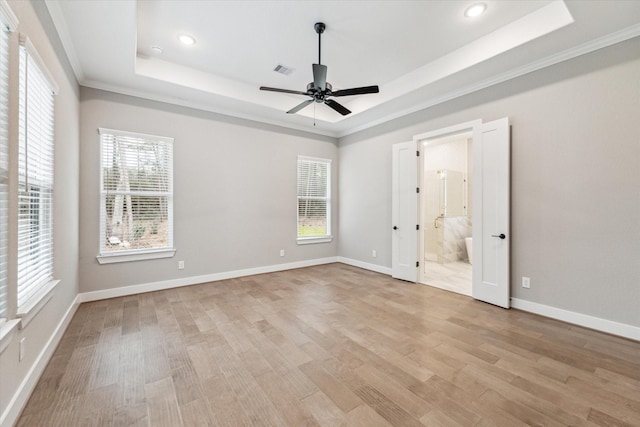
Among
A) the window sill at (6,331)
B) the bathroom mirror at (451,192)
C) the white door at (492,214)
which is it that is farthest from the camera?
the bathroom mirror at (451,192)

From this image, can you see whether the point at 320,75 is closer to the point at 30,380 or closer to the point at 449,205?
the point at 30,380

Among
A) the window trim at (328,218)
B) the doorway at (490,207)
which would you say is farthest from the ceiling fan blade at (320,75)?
the window trim at (328,218)

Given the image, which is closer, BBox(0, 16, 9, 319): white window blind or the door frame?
BBox(0, 16, 9, 319): white window blind

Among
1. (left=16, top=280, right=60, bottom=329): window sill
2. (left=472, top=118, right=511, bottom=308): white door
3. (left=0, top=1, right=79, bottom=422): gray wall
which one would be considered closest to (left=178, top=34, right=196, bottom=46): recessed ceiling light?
(left=0, top=1, right=79, bottom=422): gray wall

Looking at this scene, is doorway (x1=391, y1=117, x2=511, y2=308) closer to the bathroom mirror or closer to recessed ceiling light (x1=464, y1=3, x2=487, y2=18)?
recessed ceiling light (x1=464, y1=3, x2=487, y2=18)

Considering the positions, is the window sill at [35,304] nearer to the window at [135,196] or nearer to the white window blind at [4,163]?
the white window blind at [4,163]

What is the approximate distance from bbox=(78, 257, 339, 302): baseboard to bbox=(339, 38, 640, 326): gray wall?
12.4ft

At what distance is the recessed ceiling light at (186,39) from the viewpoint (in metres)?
3.19

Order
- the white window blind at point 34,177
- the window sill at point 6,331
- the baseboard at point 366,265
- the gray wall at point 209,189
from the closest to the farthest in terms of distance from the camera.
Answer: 1. the window sill at point 6,331
2. the white window blind at point 34,177
3. the gray wall at point 209,189
4. the baseboard at point 366,265

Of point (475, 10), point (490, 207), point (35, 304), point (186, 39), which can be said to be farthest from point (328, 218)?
point (35, 304)

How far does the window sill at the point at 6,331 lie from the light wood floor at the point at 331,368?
0.53 metres

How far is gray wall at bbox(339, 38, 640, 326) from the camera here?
2.67 metres

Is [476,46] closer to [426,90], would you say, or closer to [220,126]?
[426,90]

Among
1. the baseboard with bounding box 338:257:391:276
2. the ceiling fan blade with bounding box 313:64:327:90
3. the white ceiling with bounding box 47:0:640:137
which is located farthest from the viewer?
the baseboard with bounding box 338:257:391:276
